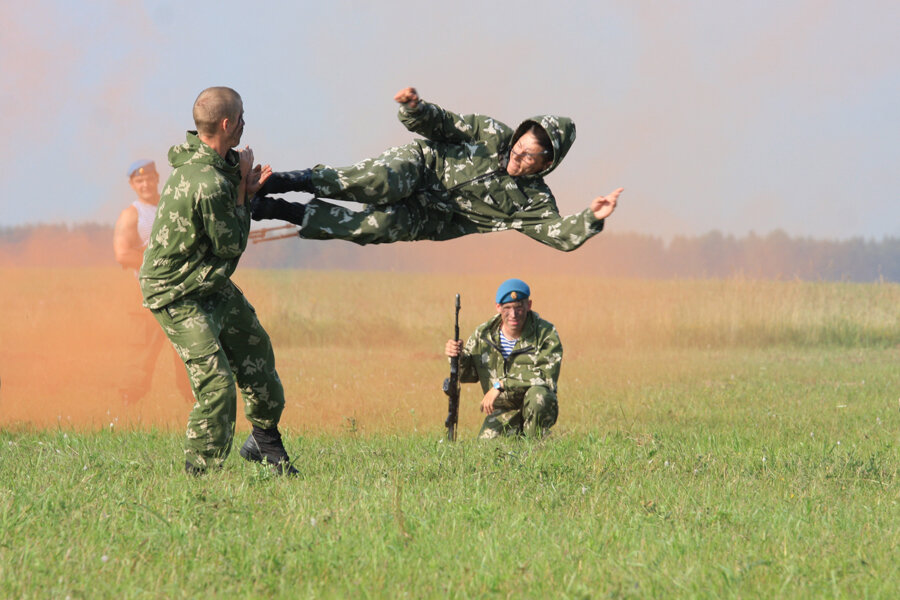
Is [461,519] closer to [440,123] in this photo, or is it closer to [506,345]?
[440,123]

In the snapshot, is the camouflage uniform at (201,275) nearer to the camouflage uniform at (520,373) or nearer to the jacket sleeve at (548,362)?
the camouflage uniform at (520,373)

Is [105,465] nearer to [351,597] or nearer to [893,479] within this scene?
[351,597]

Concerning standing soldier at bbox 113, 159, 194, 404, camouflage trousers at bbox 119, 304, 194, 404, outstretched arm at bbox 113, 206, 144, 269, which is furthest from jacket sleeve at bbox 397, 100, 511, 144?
camouflage trousers at bbox 119, 304, 194, 404

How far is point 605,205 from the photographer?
7.59 m

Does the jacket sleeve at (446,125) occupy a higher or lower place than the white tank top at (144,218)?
higher

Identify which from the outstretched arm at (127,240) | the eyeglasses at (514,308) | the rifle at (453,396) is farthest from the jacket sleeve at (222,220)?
the outstretched arm at (127,240)

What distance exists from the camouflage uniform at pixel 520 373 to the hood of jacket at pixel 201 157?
4180 mm

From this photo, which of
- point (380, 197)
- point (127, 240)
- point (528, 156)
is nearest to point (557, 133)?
point (528, 156)

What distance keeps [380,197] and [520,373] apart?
145 inches

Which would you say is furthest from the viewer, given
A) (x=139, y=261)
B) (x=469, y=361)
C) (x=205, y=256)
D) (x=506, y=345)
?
(x=139, y=261)

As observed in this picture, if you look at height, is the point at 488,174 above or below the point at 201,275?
above

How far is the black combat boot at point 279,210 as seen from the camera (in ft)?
24.7

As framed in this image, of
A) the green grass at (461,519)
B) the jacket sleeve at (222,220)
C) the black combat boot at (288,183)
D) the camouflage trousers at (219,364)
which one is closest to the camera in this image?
the green grass at (461,519)

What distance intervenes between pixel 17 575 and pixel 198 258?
8.61 feet
